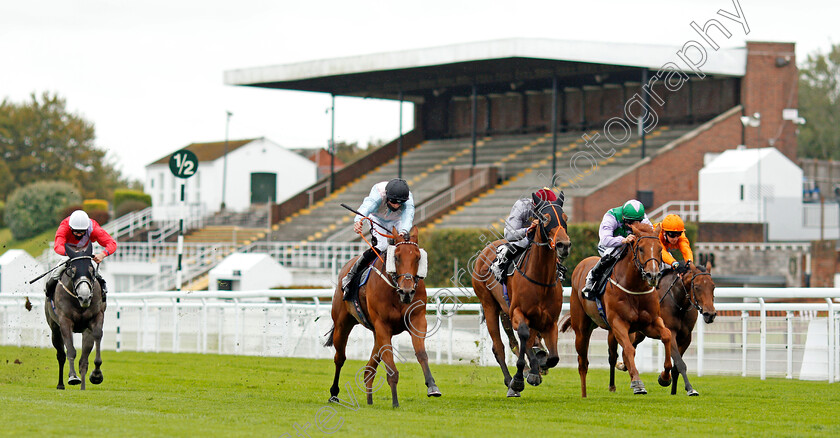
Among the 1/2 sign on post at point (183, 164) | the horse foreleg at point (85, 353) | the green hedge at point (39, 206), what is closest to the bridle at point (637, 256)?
the horse foreleg at point (85, 353)

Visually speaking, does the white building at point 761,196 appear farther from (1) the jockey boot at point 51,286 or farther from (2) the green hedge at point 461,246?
(1) the jockey boot at point 51,286

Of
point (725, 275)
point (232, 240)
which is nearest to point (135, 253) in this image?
point (232, 240)

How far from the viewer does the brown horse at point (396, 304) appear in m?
9.39

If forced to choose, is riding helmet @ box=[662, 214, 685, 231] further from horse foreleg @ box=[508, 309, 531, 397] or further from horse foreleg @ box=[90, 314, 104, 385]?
horse foreleg @ box=[90, 314, 104, 385]

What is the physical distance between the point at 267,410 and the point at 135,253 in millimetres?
28132

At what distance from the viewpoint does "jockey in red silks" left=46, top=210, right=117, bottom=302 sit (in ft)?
38.3

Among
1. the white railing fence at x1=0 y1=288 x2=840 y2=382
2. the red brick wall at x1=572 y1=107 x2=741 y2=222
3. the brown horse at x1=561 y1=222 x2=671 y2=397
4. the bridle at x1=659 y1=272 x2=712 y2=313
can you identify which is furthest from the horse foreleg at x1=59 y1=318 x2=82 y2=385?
the red brick wall at x1=572 y1=107 x2=741 y2=222

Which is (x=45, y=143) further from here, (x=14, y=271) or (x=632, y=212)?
(x=632, y=212)

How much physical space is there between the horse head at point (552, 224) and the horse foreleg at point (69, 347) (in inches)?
186

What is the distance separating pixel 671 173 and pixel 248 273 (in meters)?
15.4

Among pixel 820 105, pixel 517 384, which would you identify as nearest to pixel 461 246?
pixel 517 384

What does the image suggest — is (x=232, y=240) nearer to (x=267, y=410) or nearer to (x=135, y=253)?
(x=135, y=253)

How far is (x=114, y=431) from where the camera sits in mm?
7703

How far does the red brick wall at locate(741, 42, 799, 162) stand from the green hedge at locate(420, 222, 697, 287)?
9.25 meters
